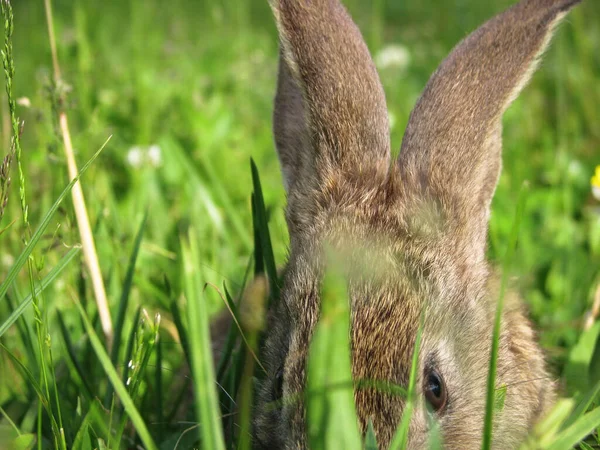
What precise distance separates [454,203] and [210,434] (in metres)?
1.47

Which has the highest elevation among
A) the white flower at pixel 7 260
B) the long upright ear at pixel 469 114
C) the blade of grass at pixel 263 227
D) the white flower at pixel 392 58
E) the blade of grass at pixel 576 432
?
the white flower at pixel 392 58

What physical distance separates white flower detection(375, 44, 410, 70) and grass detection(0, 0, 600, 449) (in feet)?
0.19

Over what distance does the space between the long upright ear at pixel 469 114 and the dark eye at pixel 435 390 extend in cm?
61

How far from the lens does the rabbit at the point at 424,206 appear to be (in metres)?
2.61

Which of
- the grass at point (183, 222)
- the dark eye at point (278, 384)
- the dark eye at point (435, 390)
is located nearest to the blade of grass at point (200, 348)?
the grass at point (183, 222)

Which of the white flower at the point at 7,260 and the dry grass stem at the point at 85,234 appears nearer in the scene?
the dry grass stem at the point at 85,234

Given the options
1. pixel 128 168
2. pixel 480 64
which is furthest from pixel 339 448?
pixel 128 168

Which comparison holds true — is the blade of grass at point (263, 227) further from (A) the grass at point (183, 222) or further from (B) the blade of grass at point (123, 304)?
(B) the blade of grass at point (123, 304)

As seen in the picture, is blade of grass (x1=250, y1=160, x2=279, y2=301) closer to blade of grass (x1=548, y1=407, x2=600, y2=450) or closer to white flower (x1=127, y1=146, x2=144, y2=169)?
blade of grass (x1=548, y1=407, x2=600, y2=450)

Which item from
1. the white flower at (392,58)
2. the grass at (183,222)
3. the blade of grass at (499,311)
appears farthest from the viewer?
the white flower at (392,58)

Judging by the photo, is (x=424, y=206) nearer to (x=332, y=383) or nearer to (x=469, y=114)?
(x=469, y=114)

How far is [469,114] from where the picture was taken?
2.97m

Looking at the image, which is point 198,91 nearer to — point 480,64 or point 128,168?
point 128,168

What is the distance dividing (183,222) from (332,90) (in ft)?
3.22
